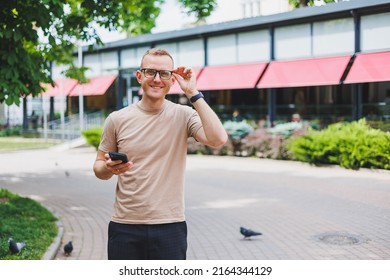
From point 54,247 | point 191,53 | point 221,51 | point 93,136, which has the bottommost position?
point 54,247

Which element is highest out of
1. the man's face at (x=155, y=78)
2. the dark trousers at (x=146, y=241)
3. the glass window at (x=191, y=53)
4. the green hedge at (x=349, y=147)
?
the glass window at (x=191, y=53)

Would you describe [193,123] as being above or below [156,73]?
below

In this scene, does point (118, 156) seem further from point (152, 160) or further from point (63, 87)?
point (63, 87)

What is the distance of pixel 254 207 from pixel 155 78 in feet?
15.0

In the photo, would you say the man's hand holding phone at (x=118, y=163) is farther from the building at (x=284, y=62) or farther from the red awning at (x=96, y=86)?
the red awning at (x=96, y=86)

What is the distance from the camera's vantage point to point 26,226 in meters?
5.63

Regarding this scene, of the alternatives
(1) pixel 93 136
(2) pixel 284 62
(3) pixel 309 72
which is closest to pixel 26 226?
(3) pixel 309 72

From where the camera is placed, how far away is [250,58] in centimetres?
1066

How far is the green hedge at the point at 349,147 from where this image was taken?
14.0 ft

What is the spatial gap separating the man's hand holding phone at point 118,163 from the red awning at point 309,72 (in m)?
2.55

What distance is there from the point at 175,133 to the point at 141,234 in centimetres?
50

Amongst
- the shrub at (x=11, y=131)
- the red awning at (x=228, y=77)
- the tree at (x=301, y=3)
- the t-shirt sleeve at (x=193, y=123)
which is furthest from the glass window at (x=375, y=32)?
the red awning at (x=228, y=77)
